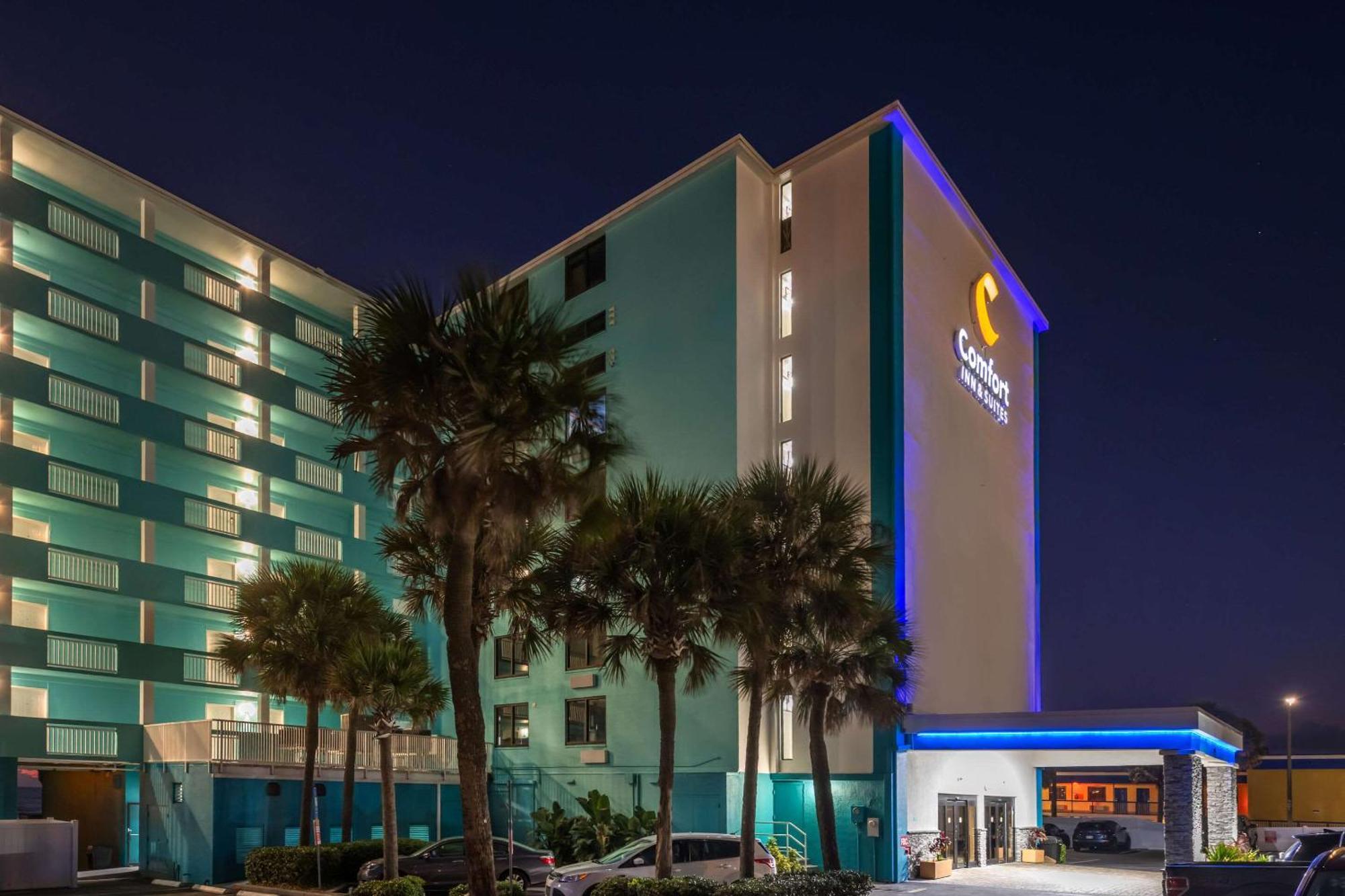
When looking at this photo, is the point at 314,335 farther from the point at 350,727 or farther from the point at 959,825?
the point at 959,825

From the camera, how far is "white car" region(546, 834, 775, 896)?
24.5 metres

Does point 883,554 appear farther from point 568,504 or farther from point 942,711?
point 942,711

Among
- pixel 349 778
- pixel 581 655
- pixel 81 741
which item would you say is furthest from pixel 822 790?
pixel 81 741

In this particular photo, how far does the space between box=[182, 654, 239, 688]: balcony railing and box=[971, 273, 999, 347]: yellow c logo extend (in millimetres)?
29242

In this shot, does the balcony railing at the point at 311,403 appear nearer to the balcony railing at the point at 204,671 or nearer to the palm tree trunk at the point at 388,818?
the balcony railing at the point at 204,671

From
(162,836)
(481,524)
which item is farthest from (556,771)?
(481,524)

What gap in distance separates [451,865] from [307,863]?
11.6 feet

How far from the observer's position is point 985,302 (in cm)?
4466

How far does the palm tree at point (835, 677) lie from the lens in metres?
26.1

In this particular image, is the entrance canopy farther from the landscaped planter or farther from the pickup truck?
the pickup truck

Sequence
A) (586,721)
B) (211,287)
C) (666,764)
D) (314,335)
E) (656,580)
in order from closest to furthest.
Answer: (656,580), (666,764), (586,721), (211,287), (314,335)

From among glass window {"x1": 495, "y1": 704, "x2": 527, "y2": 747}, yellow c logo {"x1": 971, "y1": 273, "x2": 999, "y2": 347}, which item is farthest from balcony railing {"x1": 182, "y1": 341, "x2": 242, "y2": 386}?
yellow c logo {"x1": 971, "y1": 273, "x2": 999, "y2": 347}

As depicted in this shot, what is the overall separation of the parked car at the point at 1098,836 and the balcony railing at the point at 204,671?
3354 cm

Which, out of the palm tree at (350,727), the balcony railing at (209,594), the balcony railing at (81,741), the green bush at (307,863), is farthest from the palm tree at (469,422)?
the balcony railing at (209,594)
